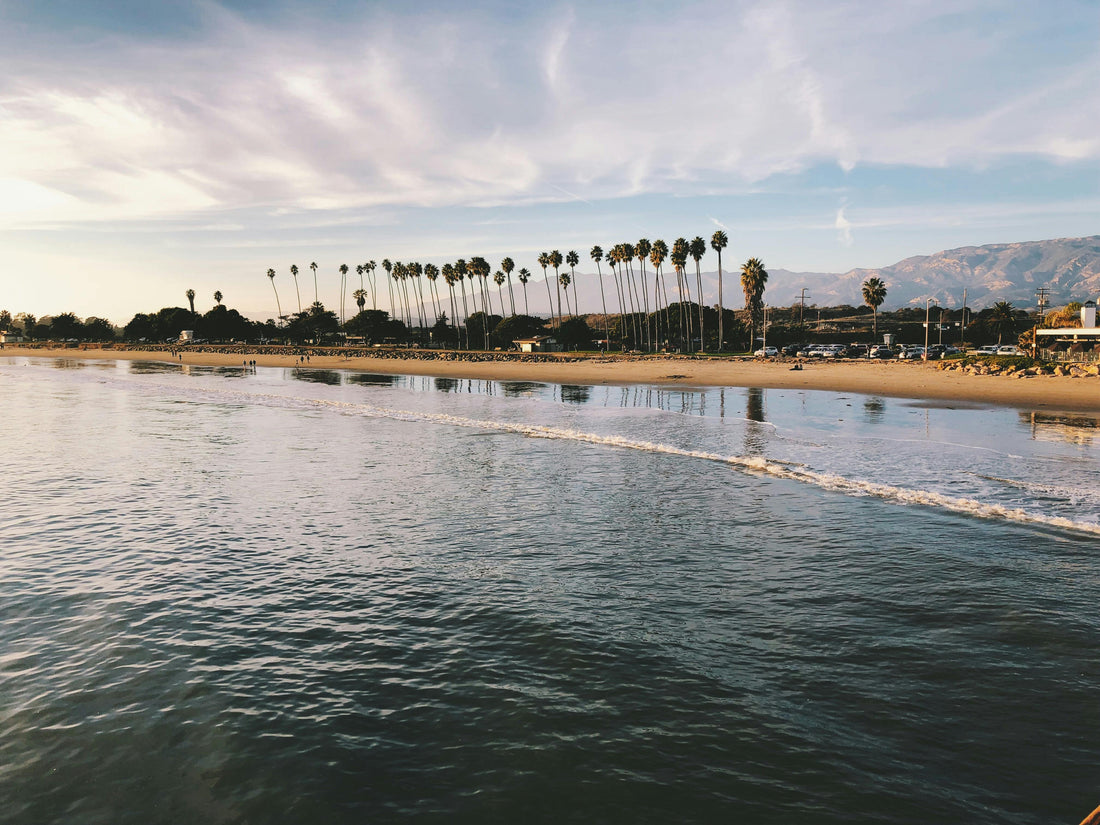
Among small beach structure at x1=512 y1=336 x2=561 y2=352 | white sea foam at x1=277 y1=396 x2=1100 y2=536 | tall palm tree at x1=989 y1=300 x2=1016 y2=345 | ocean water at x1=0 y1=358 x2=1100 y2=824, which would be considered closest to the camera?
ocean water at x1=0 y1=358 x2=1100 y2=824

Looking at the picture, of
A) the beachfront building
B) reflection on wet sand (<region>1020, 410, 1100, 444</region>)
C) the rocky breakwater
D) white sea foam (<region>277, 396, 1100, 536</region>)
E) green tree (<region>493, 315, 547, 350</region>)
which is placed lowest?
reflection on wet sand (<region>1020, 410, 1100, 444</region>)

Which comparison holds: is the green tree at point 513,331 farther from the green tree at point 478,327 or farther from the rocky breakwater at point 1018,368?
the rocky breakwater at point 1018,368

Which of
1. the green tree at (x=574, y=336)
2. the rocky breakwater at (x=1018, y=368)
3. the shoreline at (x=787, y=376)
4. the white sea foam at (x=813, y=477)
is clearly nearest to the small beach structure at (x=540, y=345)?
the green tree at (x=574, y=336)

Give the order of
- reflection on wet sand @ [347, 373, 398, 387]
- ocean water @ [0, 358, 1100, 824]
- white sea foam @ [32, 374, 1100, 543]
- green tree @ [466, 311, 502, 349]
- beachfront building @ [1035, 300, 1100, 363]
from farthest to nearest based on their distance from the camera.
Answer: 1. green tree @ [466, 311, 502, 349]
2. reflection on wet sand @ [347, 373, 398, 387]
3. beachfront building @ [1035, 300, 1100, 363]
4. white sea foam @ [32, 374, 1100, 543]
5. ocean water @ [0, 358, 1100, 824]

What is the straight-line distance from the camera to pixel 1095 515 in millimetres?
16109

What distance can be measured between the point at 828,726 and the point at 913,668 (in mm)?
2135

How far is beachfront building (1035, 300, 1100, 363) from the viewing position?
5412 cm

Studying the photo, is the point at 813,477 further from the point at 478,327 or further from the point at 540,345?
the point at 478,327

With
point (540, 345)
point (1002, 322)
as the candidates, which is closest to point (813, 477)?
point (540, 345)

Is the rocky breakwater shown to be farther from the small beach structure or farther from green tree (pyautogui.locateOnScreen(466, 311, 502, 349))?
green tree (pyautogui.locateOnScreen(466, 311, 502, 349))

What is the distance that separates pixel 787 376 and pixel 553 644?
2210 inches

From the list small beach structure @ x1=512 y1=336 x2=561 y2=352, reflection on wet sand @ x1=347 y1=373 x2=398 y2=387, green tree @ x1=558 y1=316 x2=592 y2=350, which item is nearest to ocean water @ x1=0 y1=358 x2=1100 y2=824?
reflection on wet sand @ x1=347 y1=373 x2=398 y2=387

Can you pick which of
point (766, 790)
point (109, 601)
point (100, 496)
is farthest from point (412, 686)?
point (100, 496)

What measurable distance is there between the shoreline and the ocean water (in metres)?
23.9
